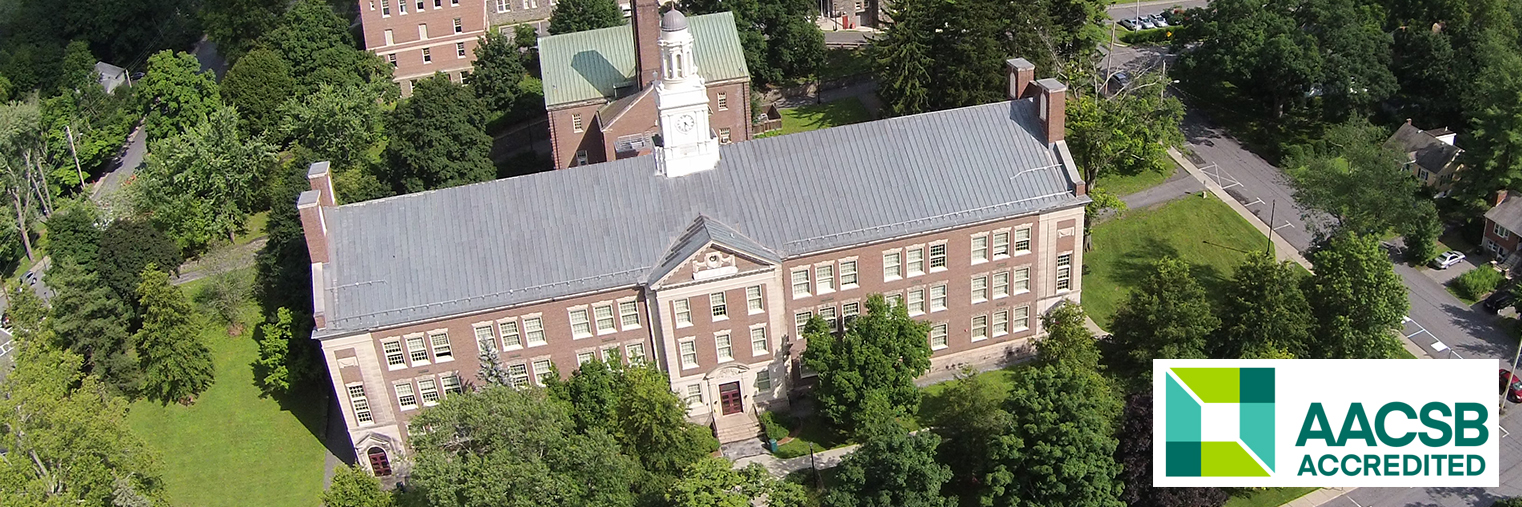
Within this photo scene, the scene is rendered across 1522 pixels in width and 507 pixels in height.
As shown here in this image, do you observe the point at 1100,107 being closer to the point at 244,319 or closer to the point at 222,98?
the point at 244,319

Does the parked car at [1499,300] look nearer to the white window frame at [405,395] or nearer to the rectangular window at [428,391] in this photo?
the rectangular window at [428,391]

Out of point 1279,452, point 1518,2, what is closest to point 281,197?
point 1279,452

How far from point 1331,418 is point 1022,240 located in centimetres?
2459

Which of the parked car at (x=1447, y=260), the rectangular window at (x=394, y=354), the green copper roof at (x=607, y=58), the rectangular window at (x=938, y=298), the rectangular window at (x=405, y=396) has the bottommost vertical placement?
the parked car at (x=1447, y=260)

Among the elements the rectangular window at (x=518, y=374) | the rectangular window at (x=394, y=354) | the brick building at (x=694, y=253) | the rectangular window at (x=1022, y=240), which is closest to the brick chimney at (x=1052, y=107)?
the brick building at (x=694, y=253)

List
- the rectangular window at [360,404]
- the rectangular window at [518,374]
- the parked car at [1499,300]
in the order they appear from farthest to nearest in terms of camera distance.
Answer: the parked car at [1499,300] < the rectangular window at [518,374] < the rectangular window at [360,404]

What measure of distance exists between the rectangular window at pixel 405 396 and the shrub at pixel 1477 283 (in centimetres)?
7222

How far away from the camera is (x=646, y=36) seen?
96.4 m

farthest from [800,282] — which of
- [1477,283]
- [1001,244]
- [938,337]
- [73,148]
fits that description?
[73,148]

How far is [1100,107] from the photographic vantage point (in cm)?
9194

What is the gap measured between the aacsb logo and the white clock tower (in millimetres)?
30450

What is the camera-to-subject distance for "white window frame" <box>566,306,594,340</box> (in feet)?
243

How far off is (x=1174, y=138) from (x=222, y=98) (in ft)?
282

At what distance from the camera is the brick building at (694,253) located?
2874 inches
